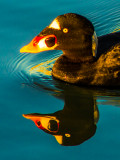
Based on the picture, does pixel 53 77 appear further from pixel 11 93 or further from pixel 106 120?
pixel 106 120

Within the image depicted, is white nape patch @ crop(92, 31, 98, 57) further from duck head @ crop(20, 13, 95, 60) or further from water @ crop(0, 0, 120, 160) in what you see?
water @ crop(0, 0, 120, 160)

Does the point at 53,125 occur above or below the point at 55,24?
below

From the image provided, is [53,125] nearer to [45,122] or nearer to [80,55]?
[45,122]

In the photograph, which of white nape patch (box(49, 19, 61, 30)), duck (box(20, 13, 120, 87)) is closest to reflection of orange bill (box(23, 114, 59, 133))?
duck (box(20, 13, 120, 87))

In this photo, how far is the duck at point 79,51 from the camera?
650 cm

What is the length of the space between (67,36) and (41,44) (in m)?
0.36

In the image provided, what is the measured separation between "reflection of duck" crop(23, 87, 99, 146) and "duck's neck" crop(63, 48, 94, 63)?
60 centimetres

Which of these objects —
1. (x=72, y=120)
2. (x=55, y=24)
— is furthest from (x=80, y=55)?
(x=72, y=120)

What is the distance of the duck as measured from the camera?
21.3 ft

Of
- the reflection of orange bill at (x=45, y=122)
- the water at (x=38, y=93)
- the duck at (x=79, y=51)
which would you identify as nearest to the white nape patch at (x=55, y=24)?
the duck at (x=79, y=51)

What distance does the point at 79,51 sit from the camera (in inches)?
265

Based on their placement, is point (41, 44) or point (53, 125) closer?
point (53, 125)

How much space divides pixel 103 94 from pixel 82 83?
15.6 inches

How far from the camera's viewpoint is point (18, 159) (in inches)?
199
